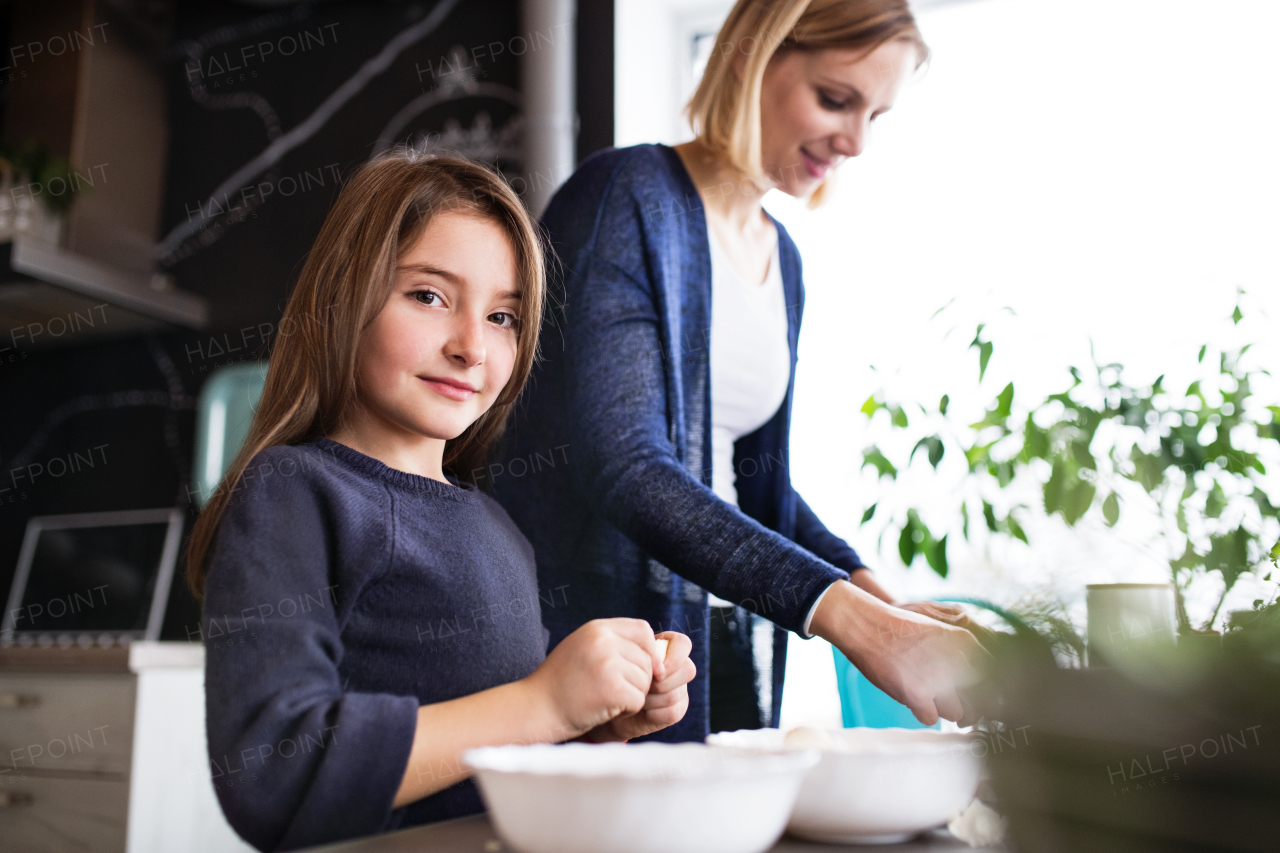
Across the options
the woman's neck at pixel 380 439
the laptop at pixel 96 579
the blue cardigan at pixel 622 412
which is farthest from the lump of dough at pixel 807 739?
the laptop at pixel 96 579

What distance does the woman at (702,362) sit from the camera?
922mm

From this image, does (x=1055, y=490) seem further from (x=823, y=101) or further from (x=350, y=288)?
(x=350, y=288)

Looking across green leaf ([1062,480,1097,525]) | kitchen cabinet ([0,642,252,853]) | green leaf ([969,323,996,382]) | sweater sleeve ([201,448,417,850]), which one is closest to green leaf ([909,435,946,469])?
green leaf ([969,323,996,382])

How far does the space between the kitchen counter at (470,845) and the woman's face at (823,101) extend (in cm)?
88

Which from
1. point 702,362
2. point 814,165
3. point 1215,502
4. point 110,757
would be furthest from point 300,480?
point 110,757

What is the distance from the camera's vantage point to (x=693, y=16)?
218 centimetres

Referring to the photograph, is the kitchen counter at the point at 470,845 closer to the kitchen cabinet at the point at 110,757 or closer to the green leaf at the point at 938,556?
A: the green leaf at the point at 938,556

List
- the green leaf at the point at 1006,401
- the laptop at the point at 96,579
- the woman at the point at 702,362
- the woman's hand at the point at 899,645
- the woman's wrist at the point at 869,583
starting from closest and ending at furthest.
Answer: the woman's hand at the point at 899,645, the woman at the point at 702,362, the woman's wrist at the point at 869,583, the green leaf at the point at 1006,401, the laptop at the point at 96,579

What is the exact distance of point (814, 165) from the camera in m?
1.19

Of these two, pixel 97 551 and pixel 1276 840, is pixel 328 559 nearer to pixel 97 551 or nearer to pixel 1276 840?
pixel 1276 840

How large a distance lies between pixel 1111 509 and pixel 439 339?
0.81 m

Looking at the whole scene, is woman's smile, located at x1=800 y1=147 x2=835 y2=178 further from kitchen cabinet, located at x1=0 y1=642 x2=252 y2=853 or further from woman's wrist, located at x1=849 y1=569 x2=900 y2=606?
kitchen cabinet, located at x1=0 y1=642 x2=252 y2=853

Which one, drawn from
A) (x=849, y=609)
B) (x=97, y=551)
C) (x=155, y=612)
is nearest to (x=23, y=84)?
(x=97, y=551)

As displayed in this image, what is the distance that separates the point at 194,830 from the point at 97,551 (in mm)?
912
